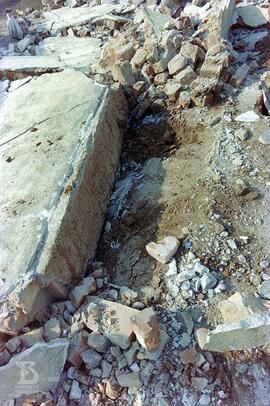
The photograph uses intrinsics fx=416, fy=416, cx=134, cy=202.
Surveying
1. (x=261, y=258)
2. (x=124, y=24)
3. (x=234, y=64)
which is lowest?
(x=261, y=258)

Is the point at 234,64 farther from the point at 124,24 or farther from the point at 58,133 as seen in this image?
the point at 58,133

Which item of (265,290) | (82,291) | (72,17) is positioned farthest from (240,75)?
(72,17)

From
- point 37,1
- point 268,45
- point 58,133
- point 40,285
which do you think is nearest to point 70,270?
point 40,285

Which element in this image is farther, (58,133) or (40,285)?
(58,133)

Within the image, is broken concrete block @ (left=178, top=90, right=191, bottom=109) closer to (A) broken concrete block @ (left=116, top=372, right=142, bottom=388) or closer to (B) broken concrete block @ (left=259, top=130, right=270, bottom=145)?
(B) broken concrete block @ (left=259, top=130, right=270, bottom=145)

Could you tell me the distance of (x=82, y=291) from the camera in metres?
3.06

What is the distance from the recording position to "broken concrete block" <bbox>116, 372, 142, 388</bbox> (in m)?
2.65

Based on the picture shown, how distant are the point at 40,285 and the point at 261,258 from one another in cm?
167

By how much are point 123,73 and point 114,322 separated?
312 centimetres

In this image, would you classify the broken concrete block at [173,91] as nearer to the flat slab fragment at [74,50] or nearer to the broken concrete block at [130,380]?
the flat slab fragment at [74,50]

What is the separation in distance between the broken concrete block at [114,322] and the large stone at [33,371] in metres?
0.29

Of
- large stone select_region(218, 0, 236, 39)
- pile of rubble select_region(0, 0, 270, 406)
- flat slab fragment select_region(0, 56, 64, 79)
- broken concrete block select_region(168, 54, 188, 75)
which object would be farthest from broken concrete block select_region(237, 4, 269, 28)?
flat slab fragment select_region(0, 56, 64, 79)

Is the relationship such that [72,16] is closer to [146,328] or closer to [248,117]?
[248,117]

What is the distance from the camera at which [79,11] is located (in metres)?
7.30
